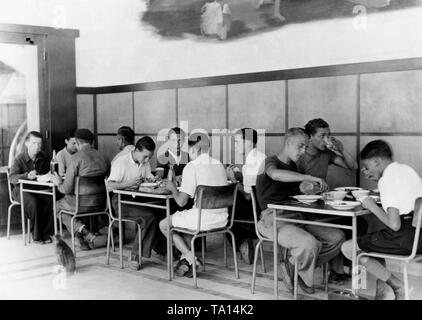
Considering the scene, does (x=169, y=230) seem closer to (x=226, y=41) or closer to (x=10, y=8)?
(x=226, y=41)

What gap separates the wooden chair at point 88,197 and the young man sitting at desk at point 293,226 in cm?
185

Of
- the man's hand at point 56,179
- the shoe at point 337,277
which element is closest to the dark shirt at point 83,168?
the man's hand at point 56,179

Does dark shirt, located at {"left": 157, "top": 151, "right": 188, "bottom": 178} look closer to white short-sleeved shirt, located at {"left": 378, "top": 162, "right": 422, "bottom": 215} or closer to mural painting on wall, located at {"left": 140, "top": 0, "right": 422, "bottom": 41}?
mural painting on wall, located at {"left": 140, "top": 0, "right": 422, "bottom": 41}

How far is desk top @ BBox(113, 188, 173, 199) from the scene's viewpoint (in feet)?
14.7

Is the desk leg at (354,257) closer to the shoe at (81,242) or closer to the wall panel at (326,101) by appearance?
the wall panel at (326,101)

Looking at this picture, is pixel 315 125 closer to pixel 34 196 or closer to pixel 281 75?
pixel 281 75

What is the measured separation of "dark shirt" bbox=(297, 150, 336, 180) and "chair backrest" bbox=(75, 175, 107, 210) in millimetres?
1850

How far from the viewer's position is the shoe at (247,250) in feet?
16.4

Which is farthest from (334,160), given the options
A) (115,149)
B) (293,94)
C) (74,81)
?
(74,81)

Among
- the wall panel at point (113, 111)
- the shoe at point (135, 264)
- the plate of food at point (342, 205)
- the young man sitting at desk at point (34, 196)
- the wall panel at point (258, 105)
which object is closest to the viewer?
the plate of food at point (342, 205)

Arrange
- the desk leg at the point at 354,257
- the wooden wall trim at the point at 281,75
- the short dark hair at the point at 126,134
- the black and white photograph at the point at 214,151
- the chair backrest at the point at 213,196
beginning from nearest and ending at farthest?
the desk leg at the point at 354,257
the black and white photograph at the point at 214,151
the chair backrest at the point at 213,196
the wooden wall trim at the point at 281,75
the short dark hair at the point at 126,134

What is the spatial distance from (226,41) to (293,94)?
1.02m

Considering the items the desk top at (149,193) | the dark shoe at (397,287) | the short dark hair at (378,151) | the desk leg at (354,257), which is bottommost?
the dark shoe at (397,287)

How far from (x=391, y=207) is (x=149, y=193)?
1981 millimetres
